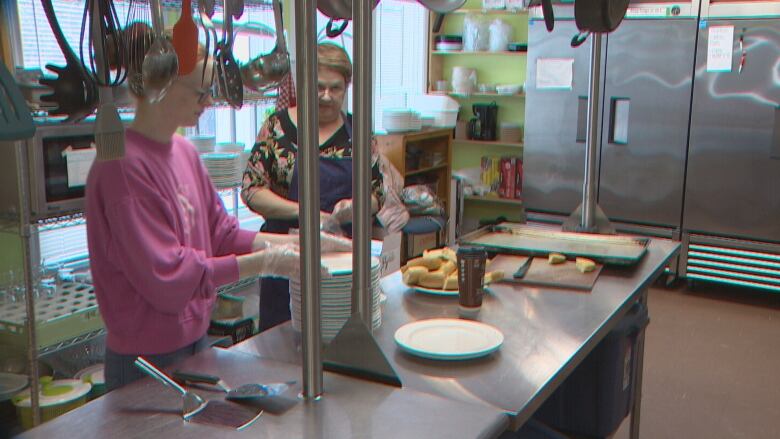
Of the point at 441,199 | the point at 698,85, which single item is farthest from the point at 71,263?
the point at 698,85

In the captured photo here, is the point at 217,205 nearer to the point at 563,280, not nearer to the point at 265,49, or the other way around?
the point at 265,49

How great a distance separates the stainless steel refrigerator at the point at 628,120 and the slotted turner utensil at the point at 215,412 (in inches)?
172

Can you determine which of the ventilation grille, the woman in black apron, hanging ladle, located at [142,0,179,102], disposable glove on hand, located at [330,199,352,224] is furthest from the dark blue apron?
the ventilation grille

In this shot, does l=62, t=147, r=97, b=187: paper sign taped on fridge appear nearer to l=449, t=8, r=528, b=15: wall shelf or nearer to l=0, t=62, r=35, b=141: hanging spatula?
l=0, t=62, r=35, b=141: hanging spatula

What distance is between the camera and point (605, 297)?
2094 mm

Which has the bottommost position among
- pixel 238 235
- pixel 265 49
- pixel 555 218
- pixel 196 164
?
pixel 555 218

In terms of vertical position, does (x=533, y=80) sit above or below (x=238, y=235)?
above

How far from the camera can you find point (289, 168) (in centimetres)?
276

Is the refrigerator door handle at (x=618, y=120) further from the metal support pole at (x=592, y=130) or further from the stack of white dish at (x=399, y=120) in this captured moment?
the metal support pole at (x=592, y=130)

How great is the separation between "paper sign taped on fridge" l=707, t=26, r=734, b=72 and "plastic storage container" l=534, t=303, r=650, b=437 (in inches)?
116

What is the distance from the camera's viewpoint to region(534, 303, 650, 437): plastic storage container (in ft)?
7.84

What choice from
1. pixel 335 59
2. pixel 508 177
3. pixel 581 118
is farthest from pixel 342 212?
pixel 508 177

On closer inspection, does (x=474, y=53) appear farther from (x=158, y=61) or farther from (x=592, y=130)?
(x=158, y=61)

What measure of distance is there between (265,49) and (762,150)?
414cm
